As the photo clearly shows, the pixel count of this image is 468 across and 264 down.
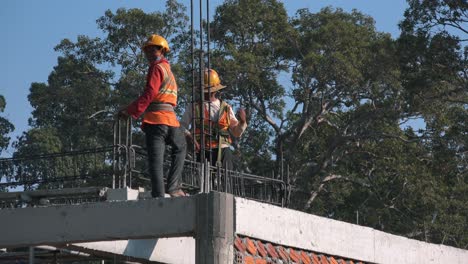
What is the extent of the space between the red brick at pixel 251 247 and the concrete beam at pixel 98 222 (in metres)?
0.68

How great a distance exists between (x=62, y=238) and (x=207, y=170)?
162cm

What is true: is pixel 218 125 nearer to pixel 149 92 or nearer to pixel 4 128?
pixel 149 92

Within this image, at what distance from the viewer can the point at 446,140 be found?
3575cm

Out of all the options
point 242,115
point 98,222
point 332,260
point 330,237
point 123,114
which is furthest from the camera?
point 242,115

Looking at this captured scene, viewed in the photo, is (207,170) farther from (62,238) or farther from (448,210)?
(448,210)

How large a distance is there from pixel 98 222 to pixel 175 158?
1094 mm

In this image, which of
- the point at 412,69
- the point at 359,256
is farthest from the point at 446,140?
the point at 359,256

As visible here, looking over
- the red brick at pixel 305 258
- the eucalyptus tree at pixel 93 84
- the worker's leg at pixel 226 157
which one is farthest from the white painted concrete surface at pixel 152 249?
the eucalyptus tree at pixel 93 84

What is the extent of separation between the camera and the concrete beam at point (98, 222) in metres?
9.50

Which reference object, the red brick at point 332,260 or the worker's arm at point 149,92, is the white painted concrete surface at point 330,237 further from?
the worker's arm at point 149,92

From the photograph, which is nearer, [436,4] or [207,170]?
[207,170]

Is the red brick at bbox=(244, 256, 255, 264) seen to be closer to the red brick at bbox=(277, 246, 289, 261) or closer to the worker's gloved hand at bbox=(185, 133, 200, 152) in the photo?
the red brick at bbox=(277, 246, 289, 261)

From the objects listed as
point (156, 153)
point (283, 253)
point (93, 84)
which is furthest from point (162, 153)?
point (93, 84)

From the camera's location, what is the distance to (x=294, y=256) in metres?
10.8
